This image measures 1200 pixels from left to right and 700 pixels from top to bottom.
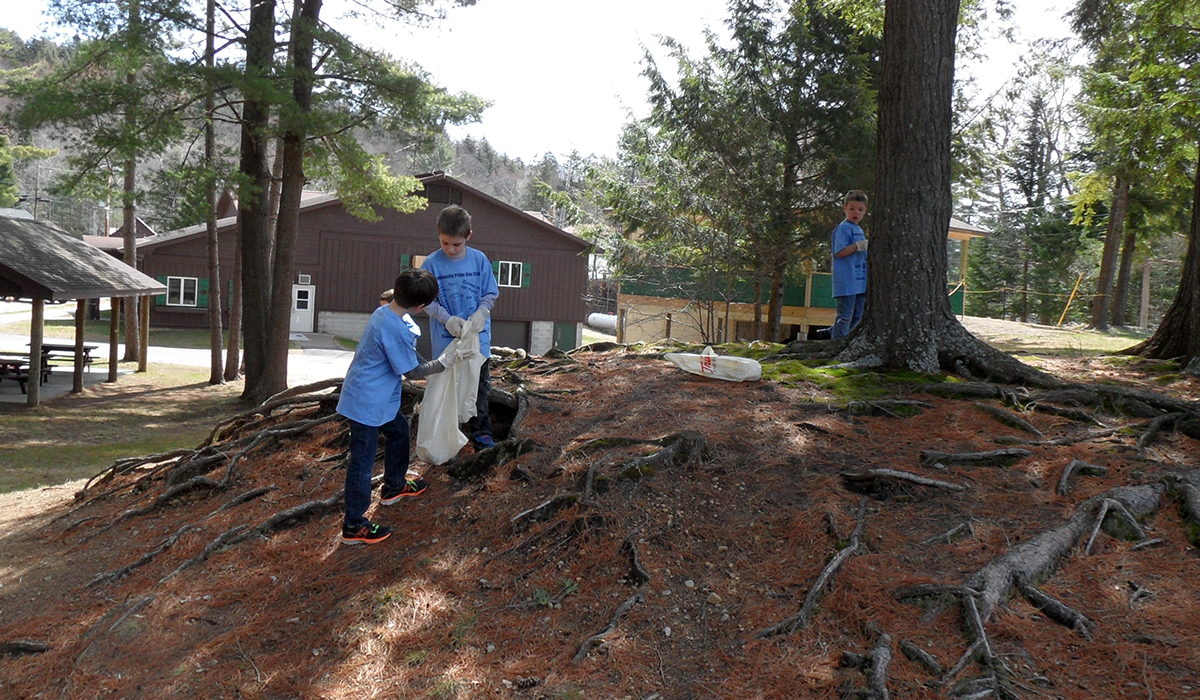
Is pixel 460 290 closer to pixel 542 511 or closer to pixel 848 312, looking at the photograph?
pixel 542 511

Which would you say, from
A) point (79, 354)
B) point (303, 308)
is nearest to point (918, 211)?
point (79, 354)

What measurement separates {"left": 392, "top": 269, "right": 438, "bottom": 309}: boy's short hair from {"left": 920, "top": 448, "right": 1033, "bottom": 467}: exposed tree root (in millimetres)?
3065

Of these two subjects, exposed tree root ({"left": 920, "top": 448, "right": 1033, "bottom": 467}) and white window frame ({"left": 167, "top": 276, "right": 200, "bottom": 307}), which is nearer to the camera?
exposed tree root ({"left": 920, "top": 448, "right": 1033, "bottom": 467})

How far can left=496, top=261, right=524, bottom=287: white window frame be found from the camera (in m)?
34.3

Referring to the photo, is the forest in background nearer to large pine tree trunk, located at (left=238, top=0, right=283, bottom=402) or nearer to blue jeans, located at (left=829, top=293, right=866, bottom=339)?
large pine tree trunk, located at (left=238, top=0, right=283, bottom=402)

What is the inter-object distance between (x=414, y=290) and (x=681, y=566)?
2082 millimetres

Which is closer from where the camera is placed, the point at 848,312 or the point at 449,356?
the point at 449,356

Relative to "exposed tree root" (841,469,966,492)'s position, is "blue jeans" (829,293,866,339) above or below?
above

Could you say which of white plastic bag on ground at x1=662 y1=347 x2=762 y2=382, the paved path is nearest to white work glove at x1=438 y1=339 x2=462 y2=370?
white plastic bag on ground at x1=662 y1=347 x2=762 y2=382

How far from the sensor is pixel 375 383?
466 cm

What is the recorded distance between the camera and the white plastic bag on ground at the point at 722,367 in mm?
6617

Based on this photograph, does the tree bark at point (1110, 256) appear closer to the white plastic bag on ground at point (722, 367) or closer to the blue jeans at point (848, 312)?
the blue jeans at point (848, 312)

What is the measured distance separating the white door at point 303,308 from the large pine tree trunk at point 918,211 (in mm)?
30077

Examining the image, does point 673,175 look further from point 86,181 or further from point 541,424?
point 541,424
